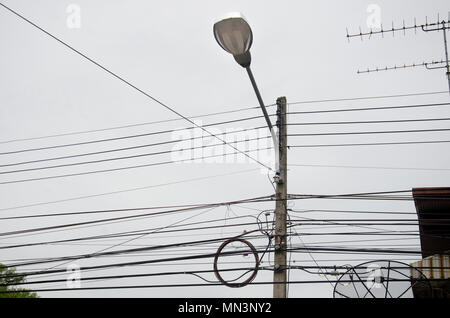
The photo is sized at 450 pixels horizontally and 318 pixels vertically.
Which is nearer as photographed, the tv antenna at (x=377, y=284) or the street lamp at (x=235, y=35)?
the street lamp at (x=235, y=35)

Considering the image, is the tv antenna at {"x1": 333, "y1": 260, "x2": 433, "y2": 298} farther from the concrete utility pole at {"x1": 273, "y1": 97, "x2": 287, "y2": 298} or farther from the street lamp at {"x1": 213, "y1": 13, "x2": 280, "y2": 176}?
the street lamp at {"x1": 213, "y1": 13, "x2": 280, "y2": 176}

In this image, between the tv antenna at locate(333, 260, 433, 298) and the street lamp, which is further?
the tv antenna at locate(333, 260, 433, 298)

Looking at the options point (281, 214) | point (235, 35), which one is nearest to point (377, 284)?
point (281, 214)

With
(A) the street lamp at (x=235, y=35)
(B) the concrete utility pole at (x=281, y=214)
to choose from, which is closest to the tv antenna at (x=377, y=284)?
(B) the concrete utility pole at (x=281, y=214)

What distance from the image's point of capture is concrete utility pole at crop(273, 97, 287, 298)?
7258mm

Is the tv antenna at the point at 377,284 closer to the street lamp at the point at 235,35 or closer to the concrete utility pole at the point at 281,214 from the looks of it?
the concrete utility pole at the point at 281,214

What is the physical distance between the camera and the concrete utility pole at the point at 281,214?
7.26m

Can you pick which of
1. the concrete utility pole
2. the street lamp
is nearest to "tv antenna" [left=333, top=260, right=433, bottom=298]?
the concrete utility pole

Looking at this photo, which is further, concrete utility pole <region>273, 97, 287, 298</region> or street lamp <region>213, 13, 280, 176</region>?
concrete utility pole <region>273, 97, 287, 298</region>

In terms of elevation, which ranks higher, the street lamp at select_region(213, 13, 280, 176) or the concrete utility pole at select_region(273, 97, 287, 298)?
the street lamp at select_region(213, 13, 280, 176)

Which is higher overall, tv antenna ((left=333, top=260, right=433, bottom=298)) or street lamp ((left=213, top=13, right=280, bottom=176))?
street lamp ((left=213, top=13, right=280, bottom=176))
